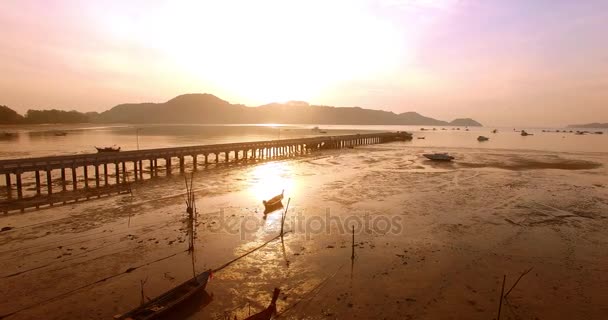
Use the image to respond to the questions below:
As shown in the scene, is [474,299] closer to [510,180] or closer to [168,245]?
[168,245]

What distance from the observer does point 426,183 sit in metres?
27.7

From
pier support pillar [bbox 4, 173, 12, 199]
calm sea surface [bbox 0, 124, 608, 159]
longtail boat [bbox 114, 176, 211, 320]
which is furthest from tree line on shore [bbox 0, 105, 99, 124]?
longtail boat [bbox 114, 176, 211, 320]

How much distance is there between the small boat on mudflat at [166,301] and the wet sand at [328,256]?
1.37ft

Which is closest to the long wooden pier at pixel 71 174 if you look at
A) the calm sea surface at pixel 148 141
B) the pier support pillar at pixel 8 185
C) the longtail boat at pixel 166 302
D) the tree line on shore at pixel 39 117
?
the pier support pillar at pixel 8 185

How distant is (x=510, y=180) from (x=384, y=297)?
25.3 meters

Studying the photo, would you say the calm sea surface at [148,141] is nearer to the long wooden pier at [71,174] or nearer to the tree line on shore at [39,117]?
the tree line on shore at [39,117]

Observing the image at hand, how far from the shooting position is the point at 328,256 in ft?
40.3

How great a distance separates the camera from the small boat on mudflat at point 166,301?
770cm

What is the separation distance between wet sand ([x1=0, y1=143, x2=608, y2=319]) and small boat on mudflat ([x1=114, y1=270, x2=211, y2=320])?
0.42m

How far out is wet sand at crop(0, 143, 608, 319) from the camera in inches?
358

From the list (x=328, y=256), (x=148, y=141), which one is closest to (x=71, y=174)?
(x=328, y=256)

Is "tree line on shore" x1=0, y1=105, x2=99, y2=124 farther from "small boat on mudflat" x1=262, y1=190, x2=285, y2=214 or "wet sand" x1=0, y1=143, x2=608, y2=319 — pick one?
"small boat on mudflat" x1=262, y1=190, x2=285, y2=214

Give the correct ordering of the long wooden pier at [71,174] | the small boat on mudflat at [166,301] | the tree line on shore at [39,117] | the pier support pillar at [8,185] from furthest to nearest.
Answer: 1. the tree line on shore at [39,117]
2. the pier support pillar at [8,185]
3. the long wooden pier at [71,174]
4. the small boat on mudflat at [166,301]

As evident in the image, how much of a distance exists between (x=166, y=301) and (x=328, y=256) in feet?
18.5
